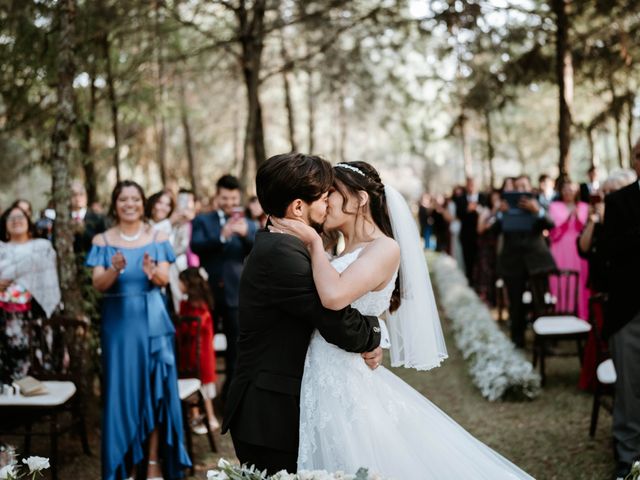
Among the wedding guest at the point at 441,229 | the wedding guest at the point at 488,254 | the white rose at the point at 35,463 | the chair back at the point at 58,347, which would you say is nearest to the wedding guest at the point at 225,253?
the chair back at the point at 58,347

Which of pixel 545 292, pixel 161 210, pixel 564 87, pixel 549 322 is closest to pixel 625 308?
pixel 549 322

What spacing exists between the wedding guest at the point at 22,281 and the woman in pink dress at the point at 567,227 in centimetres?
705

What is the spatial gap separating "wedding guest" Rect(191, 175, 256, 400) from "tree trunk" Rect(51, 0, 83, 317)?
4.74 ft

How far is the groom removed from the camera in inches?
113

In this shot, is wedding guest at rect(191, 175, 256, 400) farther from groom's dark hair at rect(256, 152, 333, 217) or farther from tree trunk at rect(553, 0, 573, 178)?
tree trunk at rect(553, 0, 573, 178)

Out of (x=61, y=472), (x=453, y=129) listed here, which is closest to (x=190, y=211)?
(x=61, y=472)

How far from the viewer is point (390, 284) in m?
3.26

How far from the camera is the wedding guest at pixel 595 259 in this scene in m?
5.31

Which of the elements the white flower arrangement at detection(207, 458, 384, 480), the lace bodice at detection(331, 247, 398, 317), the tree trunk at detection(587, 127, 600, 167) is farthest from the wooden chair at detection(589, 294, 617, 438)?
the tree trunk at detection(587, 127, 600, 167)

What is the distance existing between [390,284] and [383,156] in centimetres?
6882

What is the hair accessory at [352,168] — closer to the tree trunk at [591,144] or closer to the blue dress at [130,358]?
the blue dress at [130,358]

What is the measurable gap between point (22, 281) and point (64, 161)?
130 cm

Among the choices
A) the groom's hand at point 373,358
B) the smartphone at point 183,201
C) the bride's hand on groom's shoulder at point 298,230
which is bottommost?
the groom's hand at point 373,358

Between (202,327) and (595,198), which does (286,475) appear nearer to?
(202,327)
